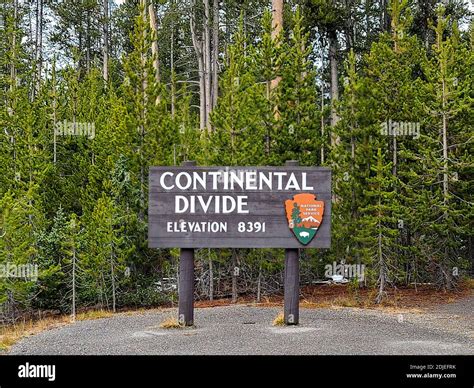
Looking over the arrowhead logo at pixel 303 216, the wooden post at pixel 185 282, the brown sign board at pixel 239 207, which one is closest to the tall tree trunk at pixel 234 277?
the wooden post at pixel 185 282

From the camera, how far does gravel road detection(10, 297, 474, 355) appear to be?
10.3 m

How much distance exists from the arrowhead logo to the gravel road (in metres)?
2.01

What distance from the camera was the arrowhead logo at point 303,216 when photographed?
12.4 meters

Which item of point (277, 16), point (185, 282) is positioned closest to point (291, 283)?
point (185, 282)

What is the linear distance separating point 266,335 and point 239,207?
2.74 metres

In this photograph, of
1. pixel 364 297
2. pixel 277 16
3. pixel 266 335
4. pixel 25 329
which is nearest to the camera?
pixel 266 335

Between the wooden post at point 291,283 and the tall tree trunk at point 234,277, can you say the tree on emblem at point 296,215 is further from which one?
the tall tree trunk at point 234,277

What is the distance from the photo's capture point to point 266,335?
11.5 m

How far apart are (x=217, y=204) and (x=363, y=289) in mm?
9765

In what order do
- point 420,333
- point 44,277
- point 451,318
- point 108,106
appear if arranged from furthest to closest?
1. point 108,106
2. point 44,277
3. point 451,318
4. point 420,333

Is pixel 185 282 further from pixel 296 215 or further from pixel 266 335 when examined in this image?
pixel 296 215

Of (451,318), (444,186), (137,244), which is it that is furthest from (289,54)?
(451,318)

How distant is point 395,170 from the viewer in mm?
19703
